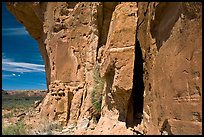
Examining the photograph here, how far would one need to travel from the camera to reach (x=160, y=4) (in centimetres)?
666

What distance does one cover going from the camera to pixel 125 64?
28.0 ft

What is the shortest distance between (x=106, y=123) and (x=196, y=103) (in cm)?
484

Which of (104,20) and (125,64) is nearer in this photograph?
(125,64)

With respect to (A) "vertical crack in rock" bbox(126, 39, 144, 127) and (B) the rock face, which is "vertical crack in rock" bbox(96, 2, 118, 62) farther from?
(A) "vertical crack in rock" bbox(126, 39, 144, 127)

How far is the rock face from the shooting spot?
18.0 feet

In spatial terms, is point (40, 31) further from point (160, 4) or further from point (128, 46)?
point (160, 4)

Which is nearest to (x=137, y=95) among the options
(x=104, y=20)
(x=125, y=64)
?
(x=125, y=64)

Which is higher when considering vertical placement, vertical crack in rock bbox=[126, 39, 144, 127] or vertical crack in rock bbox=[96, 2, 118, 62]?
vertical crack in rock bbox=[96, 2, 118, 62]

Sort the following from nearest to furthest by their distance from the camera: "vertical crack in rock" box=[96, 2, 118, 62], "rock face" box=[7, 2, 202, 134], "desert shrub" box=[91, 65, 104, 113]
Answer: "rock face" box=[7, 2, 202, 134]
"desert shrub" box=[91, 65, 104, 113]
"vertical crack in rock" box=[96, 2, 118, 62]

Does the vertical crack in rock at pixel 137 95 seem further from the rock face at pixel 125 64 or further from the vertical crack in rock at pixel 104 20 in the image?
the vertical crack in rock at pixel 104 20

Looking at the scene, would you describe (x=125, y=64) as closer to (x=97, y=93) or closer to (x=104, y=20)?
(x=97, y=93)

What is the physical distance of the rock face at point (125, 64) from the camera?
5488 mm

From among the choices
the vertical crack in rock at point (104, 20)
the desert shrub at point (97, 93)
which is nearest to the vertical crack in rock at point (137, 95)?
the desert shrub at point (97, 93)

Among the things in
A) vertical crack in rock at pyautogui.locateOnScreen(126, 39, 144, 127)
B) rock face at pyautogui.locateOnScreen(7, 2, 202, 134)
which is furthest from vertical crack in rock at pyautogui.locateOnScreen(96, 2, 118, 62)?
vertical crack in rock at pyautogui.locateOnScreen(126, 39, 144, 127)
